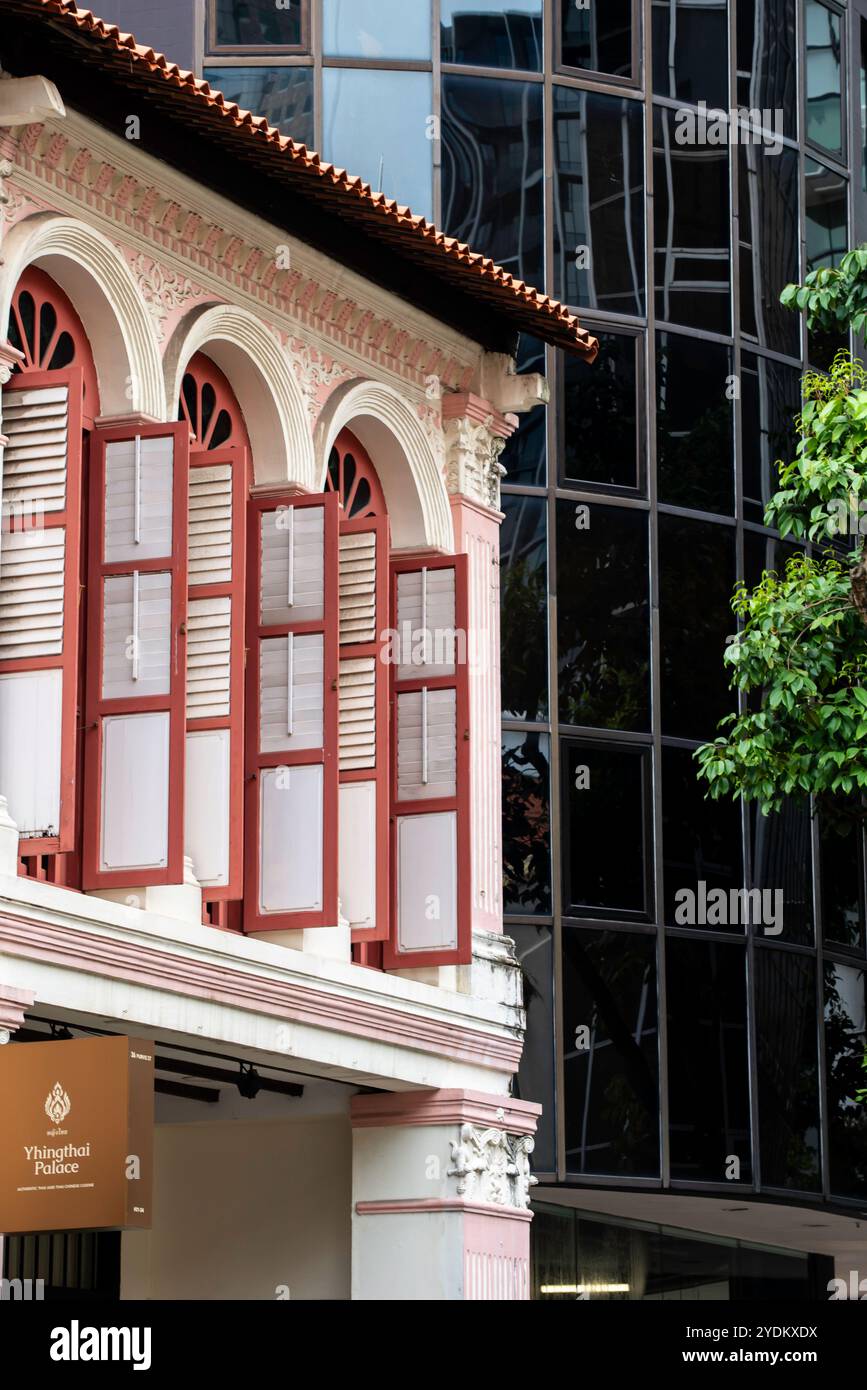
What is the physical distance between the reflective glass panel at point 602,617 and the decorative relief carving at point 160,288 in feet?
26.1

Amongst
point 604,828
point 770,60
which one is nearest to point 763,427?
point 770,60

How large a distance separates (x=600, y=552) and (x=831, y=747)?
5.98 metres

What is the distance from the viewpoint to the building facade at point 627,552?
2167cm

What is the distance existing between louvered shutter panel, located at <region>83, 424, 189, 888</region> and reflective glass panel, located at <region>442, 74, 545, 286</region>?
364 inches

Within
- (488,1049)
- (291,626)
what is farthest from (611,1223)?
(291,626)

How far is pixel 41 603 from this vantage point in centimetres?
1303

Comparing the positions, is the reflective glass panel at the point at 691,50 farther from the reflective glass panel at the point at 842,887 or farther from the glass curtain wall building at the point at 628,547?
the reflective glass panel at the point at 842,887

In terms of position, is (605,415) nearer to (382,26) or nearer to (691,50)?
(691,50)

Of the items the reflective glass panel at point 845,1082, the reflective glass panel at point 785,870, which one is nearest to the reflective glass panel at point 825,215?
the reflective glass panel at point 785,870

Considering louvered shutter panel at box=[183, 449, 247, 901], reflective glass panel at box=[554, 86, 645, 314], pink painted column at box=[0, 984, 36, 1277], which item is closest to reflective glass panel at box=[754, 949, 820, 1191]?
reflective glass panel at box=[554, 86, 645, 314]

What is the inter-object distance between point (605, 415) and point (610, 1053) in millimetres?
5334

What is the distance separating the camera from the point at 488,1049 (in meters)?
16.2

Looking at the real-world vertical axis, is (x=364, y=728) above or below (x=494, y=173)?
below
